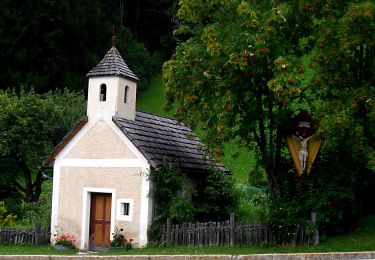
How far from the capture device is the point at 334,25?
56.8 feet

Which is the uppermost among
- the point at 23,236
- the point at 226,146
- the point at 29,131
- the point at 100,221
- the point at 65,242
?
the point at 226,146

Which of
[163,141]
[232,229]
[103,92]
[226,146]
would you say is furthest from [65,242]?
[226,146]

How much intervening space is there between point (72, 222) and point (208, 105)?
290 inches

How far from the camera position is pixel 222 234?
1994 cm

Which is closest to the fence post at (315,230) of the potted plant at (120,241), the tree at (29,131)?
the potted plant at (120,241)

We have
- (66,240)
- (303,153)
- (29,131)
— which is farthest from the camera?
(29,131)

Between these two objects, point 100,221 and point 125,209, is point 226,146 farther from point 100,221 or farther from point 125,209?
point 125,209

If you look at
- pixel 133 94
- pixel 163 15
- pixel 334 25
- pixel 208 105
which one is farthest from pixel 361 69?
pixel 163 15

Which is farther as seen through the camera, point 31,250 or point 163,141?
point 163,141

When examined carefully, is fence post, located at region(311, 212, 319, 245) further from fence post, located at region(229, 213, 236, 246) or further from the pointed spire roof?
the pointed spire roof

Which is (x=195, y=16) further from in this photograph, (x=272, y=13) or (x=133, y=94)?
(x=133, y=94)

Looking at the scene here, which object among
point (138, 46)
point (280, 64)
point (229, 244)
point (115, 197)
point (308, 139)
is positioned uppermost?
point (138, 46)

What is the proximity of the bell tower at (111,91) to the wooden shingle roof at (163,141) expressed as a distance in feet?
1.56

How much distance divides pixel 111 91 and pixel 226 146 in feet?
78.3
